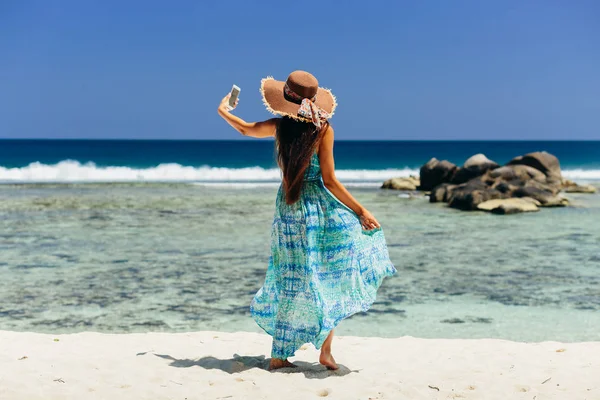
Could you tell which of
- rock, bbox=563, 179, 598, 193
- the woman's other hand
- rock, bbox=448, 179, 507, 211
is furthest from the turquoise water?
rock, bbox=563, 179, 598, 193

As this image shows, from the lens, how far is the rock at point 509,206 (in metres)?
17.1

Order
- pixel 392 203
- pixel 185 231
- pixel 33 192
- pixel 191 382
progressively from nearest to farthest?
pixel 191 382
pixel 185 231
pixel 392 203
pixel 33 192

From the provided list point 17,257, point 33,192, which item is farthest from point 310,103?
point 33,192

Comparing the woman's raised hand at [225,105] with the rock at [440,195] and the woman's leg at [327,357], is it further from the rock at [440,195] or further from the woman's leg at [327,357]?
the rock at [440,195]

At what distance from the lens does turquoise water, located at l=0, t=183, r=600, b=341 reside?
7180 mm

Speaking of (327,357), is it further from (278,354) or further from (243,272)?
(243,272)

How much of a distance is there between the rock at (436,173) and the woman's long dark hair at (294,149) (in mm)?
19709

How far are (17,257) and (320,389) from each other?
23.9 feet

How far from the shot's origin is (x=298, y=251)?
15.3 feet

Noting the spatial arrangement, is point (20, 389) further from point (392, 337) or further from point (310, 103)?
point (392, 337)

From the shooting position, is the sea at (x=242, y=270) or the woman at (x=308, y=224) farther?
the sea at (x=242, y=270)

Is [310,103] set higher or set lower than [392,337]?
higher

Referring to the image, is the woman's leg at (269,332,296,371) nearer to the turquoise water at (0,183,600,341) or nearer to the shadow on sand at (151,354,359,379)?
the shadow on sand at (151,354,359,379)

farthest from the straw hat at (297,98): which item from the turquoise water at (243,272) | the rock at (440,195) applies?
the rock at (440,195)
